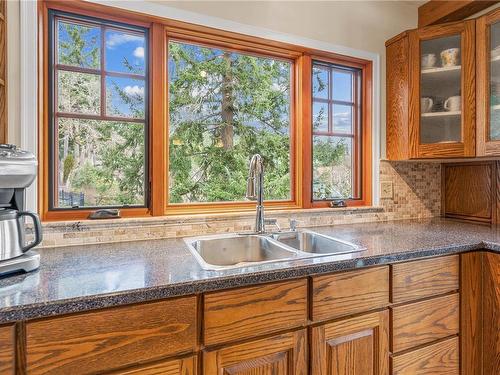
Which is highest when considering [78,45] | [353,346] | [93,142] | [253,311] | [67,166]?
[78,45]

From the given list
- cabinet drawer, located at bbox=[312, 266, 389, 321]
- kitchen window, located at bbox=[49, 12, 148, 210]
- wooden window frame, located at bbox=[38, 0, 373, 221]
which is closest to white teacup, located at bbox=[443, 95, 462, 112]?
wooden window frame, located at bbox=[38, 0, 373, 221]

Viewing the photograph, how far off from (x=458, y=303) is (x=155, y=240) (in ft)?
4.80

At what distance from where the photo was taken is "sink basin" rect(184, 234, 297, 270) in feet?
5.24

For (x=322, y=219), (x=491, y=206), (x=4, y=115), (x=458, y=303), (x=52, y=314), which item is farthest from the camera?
(x=491, y=206)

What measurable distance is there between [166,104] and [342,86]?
1235 millimetres

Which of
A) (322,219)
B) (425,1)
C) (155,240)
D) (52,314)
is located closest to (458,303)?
(322,219)

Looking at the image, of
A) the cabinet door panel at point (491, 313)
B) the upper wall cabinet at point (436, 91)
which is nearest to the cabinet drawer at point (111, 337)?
the cabinet door panel at point (491, 313)

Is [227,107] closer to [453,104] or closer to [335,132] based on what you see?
[335,132]

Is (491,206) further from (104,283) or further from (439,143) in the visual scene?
→ (104,283)

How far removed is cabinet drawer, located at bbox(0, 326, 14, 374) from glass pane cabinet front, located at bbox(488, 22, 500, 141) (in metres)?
2.30

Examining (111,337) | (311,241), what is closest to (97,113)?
(111,337)

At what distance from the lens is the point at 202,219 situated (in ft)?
5.81

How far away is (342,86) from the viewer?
2305 mm

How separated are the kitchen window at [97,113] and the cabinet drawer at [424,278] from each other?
1260 millimetres
